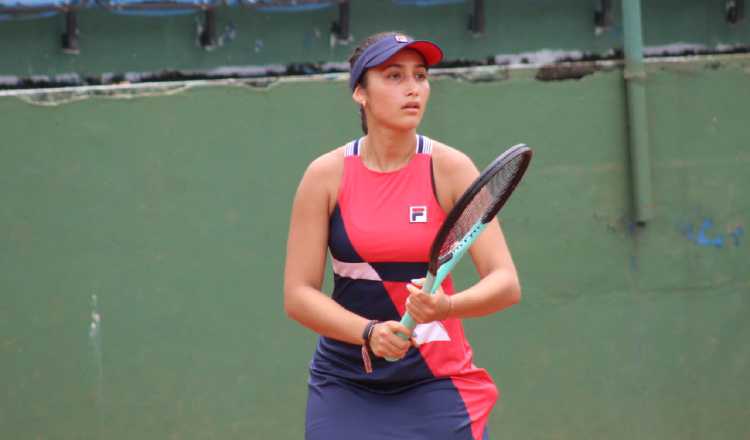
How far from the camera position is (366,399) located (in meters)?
3.35

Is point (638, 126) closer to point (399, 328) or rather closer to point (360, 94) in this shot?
point (360, 94)

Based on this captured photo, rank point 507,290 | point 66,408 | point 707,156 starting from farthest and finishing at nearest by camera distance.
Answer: point 707,156
point 66,408
point 507,290

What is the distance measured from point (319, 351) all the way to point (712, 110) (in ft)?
9.79

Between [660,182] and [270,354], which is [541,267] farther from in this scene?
[270,354]

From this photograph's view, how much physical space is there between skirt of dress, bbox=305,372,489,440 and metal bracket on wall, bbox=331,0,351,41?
3195 mm

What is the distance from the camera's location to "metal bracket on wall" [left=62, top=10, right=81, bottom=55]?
611 centimetres

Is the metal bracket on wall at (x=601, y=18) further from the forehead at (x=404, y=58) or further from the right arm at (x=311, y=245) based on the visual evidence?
the right arm at (x=311, y=245)

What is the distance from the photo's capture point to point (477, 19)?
6.35 metres

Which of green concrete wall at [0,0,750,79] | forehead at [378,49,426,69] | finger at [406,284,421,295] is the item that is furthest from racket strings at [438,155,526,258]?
green concrete wall at [0,0,750,79]

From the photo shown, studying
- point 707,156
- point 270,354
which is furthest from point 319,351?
point 707,156

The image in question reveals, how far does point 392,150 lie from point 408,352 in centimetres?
55

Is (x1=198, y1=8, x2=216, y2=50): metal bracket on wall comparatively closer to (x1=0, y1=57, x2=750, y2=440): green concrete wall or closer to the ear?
(x1=0, y1=57, x2=750, y2=440): green concrete wall

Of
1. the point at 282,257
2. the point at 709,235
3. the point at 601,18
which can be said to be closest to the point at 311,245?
the point at 282,257

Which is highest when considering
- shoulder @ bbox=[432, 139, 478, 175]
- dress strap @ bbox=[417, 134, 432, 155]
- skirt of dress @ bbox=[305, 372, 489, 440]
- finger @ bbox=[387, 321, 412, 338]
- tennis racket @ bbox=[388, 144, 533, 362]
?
dress strap @ bbox=[417, 134, 432, 155]
